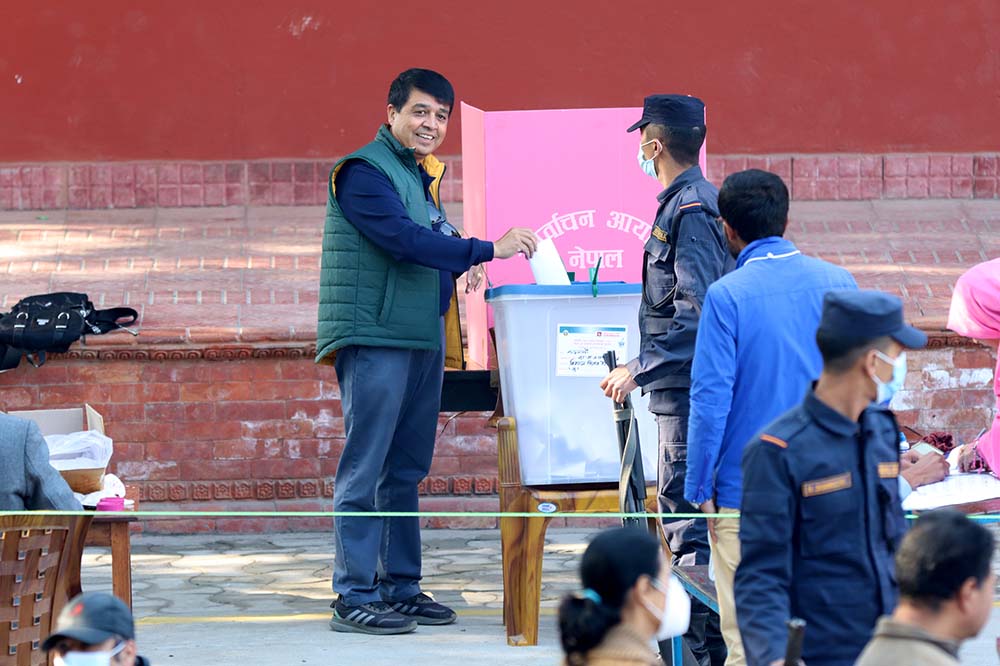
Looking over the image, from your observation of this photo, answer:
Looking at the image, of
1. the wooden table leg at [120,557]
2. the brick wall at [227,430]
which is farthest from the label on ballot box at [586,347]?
the brick wall at [227,430]

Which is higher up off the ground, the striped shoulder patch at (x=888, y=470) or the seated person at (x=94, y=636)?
the striped shoulder patch at (x=888, y=470)

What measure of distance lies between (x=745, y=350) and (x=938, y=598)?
1.43 meters

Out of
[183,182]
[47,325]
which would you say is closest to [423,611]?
[47,325]

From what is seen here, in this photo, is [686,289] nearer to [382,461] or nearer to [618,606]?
[382,461]

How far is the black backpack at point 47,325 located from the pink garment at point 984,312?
14.2 feet

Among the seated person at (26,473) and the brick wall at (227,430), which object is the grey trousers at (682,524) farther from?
the brick wall at (227,430)

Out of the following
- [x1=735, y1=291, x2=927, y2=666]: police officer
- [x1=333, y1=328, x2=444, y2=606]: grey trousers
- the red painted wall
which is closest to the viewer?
[x1=735, y1=291, x2=927, y2=666]: police officer

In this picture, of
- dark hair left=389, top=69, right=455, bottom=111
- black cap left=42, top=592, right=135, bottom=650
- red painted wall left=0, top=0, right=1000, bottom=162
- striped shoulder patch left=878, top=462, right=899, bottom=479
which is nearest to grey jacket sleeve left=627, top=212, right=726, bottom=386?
dark hair left=389, top=69, right=455, bottom=111

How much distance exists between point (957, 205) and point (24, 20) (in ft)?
18.0

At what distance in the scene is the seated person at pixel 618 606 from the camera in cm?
306

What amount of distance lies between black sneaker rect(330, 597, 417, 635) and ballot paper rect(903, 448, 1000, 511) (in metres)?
1.86

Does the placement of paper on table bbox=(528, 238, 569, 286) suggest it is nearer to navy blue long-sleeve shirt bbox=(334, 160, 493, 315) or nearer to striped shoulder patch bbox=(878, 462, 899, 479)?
navy blue long-sleeve shirt bbox=(334, 160, 493, 315)

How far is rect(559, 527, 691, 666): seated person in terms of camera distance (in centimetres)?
306

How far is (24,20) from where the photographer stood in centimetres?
929
